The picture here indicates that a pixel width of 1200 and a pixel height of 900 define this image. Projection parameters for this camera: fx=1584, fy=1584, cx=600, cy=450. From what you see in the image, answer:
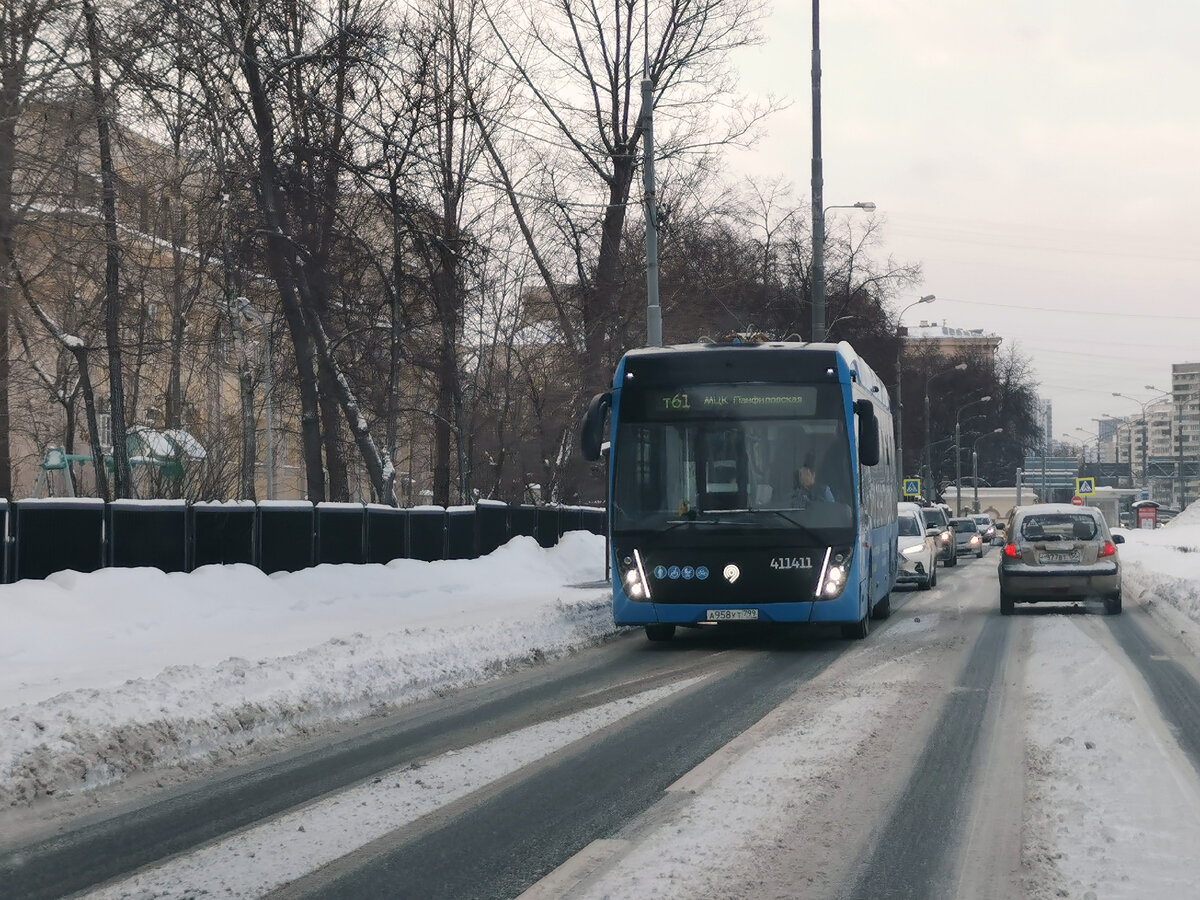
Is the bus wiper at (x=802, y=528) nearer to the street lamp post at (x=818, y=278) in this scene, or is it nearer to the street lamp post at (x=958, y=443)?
the street lamp post at (x=818, y=278)

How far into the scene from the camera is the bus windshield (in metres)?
15.7

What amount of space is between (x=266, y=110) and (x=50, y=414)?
16.0 metres

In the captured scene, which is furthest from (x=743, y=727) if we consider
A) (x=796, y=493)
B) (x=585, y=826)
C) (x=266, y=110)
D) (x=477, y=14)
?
(x=477, y=14)

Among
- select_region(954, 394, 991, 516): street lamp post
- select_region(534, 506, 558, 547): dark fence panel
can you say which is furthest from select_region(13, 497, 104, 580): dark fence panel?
select_region(954, 394, 991, 516): street lamp post

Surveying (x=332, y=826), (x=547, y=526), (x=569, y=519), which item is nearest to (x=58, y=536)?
(x=332, y=826)

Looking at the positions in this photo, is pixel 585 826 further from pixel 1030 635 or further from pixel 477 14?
pixel 477 14

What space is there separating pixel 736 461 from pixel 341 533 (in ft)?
29.0

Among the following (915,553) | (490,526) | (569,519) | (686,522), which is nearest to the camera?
(686,522)

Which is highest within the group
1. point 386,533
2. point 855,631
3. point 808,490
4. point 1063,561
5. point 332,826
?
point 808,490

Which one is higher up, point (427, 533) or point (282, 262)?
point (282, 262)

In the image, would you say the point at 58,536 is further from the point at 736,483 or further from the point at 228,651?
Result: the point at 736,483

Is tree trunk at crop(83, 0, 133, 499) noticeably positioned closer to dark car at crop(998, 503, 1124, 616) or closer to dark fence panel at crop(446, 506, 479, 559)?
dark fence panel at crop(446, 506, 479, 559)

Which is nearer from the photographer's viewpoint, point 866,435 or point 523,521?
point 866,435

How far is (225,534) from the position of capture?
19.7m
